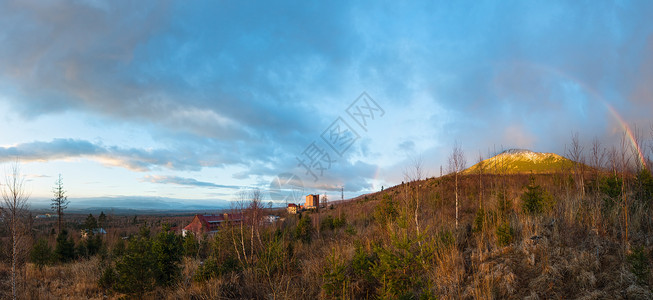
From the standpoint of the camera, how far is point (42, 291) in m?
9.46

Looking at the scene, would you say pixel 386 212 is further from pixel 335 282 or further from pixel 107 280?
pixel 107 280

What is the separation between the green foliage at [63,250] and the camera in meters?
17.1

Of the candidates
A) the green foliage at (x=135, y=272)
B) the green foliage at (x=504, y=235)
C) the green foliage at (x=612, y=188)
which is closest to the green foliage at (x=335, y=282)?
the green foliage at (x=504, y=235)

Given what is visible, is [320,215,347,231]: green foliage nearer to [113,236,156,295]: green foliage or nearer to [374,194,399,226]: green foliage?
[374,194,399,226]: green foliage

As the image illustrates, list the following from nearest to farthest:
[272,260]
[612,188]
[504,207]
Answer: [272,260], [504,207], [612,188]

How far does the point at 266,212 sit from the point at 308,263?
12.2 ft

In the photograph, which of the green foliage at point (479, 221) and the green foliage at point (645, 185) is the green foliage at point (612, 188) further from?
the green foliage at point (479, 221)

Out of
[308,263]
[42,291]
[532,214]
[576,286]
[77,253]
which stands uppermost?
[532,214]

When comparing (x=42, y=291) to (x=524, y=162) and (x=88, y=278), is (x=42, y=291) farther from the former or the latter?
(x=524, y=162)

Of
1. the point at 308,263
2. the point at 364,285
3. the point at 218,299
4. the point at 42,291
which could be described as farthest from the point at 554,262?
the point at 42,291

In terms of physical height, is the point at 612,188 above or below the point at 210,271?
above

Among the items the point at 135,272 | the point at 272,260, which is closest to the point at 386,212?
the point at 272,260

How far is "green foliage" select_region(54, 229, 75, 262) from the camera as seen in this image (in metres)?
17.1

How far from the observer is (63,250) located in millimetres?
17438
